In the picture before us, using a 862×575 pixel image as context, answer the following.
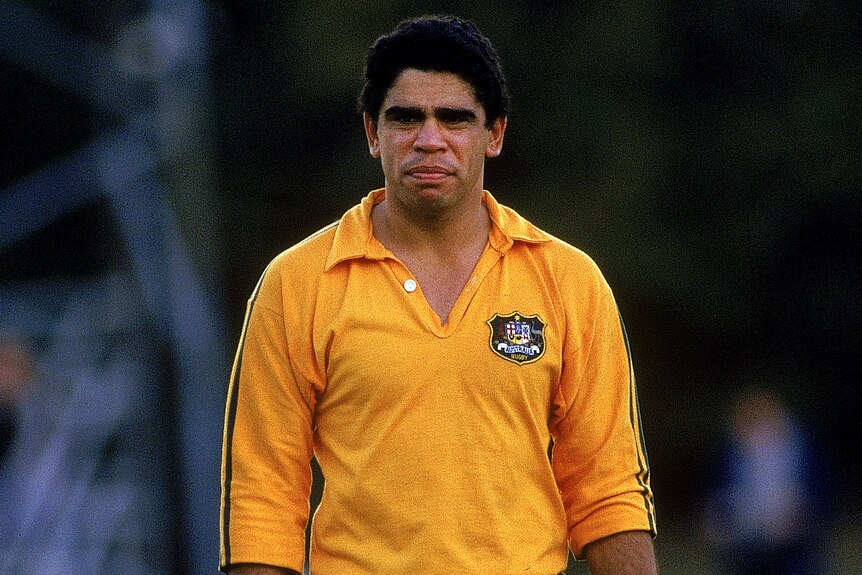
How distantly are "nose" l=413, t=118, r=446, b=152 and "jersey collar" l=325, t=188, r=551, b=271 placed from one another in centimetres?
26

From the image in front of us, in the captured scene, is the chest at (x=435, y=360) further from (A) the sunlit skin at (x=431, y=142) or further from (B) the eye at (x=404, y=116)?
(B) the eye at (x=404, y=116)

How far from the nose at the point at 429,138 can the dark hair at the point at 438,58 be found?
0.47 feet

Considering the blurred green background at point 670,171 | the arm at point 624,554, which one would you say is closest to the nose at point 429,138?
the arm at point 624,554

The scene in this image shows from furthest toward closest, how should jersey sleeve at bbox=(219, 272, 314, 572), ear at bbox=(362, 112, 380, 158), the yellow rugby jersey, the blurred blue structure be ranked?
the blurred blue structure
ear at bbox=(362, 112, 380, 158)
jersey sleeve at bbox=(219, 272, 314, 572)
the yellow rugby jersey

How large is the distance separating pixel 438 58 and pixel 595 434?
94cm

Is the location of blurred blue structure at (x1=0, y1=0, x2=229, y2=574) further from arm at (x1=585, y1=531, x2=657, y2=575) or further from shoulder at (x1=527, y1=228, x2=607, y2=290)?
arm at (x1=585, y1=531, x2=657, y2=575)

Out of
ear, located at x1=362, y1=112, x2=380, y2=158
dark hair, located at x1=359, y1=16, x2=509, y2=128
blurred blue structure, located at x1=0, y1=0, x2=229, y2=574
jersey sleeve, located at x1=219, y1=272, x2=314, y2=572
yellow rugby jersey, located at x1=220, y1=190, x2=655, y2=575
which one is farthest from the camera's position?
blurred blue structure, located at x1=0, y1=0, x2=229, y2=574

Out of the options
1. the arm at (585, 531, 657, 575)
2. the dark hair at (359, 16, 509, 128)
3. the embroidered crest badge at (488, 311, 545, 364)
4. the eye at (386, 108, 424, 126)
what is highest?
the dark hair at (359, 16, 509, 128)

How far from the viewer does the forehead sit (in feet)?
→ 12.5

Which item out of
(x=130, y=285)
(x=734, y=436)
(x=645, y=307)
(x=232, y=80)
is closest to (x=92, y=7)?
(x=130, y=285)

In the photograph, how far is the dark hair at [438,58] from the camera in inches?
152

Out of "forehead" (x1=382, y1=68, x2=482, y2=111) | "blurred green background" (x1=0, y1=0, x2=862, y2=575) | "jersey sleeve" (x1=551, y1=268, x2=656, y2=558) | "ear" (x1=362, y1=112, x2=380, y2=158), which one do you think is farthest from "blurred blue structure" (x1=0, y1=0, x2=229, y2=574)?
"jersey sleeve" (x1=551, y1=268, x2=656, y2=558)

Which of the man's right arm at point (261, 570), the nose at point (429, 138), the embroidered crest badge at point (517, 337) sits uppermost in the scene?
→ the nose at point (429, 138)

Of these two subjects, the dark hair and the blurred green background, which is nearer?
the dark hair
